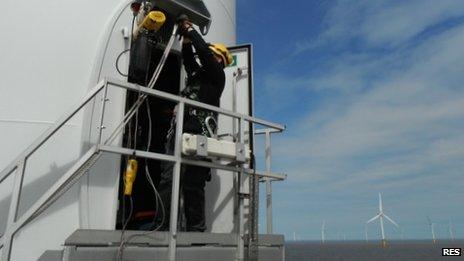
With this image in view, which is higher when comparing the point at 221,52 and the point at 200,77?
the point at 221,52

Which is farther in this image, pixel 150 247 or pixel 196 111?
pixel 196 111

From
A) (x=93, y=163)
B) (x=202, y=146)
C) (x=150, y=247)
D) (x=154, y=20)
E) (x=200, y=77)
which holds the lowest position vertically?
(x=150, y=247)

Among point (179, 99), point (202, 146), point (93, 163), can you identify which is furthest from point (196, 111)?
point (93, 163)

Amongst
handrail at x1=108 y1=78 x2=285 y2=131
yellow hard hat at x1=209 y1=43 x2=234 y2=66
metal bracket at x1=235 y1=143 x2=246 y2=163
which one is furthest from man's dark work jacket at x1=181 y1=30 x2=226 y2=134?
metal bracket at x1=235 y1=143 x2=246 y2=163

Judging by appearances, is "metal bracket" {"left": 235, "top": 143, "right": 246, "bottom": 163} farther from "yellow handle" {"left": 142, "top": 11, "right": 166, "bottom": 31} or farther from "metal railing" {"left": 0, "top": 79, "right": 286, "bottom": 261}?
"yellow handle" {"left": 142, "top": 11, "right": 166, "bottom": 31}

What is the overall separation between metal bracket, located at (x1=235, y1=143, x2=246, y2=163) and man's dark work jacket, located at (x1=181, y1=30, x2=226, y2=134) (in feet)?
1.66

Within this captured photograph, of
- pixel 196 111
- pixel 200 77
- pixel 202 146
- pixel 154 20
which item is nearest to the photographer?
pixel 202 146

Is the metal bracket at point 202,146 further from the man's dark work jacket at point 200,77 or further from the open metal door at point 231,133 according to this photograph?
the open metal door at point 231,133

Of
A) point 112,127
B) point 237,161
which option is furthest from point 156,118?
point 237,161

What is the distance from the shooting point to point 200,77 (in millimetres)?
5367

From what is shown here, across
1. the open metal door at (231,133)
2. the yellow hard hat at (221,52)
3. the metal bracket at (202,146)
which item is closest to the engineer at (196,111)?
the yellow hard hat at (221,52)

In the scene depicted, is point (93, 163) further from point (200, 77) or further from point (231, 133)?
point (231, 133)

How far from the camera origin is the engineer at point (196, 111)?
15.7ft

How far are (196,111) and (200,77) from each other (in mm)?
580
